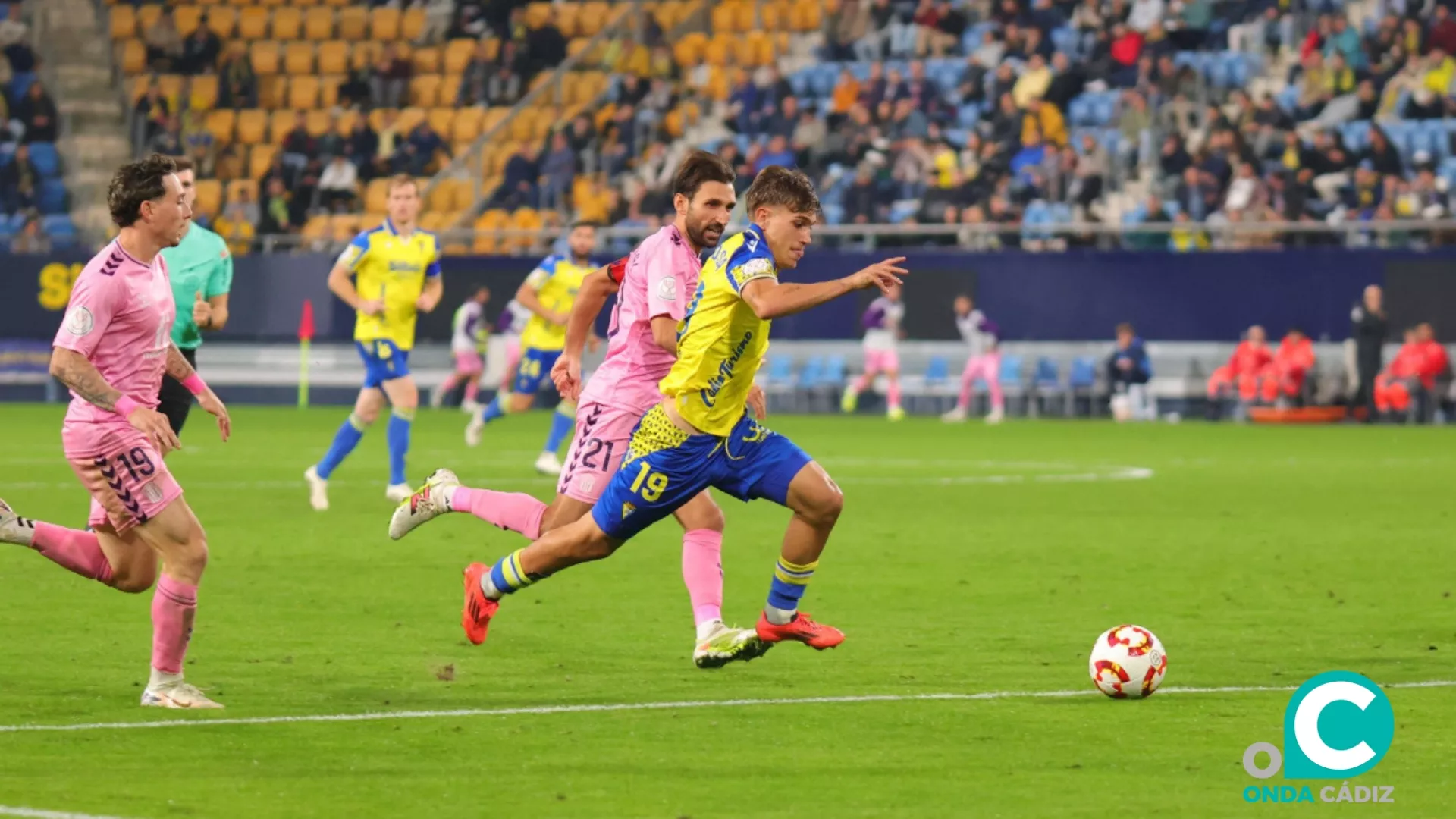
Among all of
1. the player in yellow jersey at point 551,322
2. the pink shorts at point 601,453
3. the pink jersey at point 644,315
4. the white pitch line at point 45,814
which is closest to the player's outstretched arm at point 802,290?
the pink jersey at point 644,315

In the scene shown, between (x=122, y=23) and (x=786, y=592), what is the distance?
121 ft

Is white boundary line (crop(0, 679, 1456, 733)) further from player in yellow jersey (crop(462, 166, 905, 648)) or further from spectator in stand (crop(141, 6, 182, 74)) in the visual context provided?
spectator in stand (crop(141, 6, 182, 74))

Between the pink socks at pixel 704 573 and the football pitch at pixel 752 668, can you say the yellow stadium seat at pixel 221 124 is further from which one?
the pink socks at pixel 704 573

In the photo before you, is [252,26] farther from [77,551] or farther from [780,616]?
[780,616]

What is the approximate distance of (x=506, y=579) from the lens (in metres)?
9.05

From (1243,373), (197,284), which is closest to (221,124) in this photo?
(1243,373)

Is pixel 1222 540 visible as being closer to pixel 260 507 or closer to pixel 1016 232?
pixel 260 507

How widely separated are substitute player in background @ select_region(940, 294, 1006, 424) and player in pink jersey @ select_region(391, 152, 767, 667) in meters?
23.4

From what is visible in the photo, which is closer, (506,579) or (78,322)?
(78,322)

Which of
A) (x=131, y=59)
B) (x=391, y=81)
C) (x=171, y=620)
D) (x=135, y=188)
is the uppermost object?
(x=131, y=59)

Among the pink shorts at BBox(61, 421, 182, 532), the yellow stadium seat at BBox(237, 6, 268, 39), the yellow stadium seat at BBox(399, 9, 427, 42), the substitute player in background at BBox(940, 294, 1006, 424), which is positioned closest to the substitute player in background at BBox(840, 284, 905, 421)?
the substitute player in background at BBox(940, 294, 1006, 424)

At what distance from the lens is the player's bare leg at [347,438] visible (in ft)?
55.0

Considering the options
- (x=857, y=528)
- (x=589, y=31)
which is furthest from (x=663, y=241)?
(x=589, y=31)

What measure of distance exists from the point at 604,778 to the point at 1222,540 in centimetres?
A: 903
